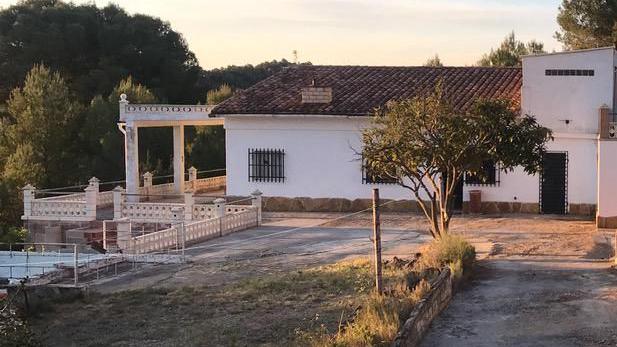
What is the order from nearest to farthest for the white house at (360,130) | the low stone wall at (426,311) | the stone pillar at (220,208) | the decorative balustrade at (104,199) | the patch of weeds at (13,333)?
the patch of weeds at (13,333) < the low stone wall at (426,311) < the white house at (360,130) < the stone pillar at (220,208) < the decorative balustrade at (104,199)

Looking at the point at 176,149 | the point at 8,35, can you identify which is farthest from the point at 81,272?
the point at 8,35

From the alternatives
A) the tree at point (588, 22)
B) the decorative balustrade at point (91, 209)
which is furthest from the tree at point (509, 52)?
the decorative balustrade at point (91, 209)

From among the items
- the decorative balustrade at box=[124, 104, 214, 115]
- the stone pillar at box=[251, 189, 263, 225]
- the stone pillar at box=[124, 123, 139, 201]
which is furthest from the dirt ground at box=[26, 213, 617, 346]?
the decorative balustrade at box=[124, 104, 214, 115]

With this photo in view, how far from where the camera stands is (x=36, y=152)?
3691cm

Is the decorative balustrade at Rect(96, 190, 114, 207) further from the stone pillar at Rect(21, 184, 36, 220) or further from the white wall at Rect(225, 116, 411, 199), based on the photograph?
the white wall at Rect(225, 116, 411, 199)

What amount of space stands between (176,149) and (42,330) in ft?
63.1

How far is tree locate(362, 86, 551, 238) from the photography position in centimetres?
1589

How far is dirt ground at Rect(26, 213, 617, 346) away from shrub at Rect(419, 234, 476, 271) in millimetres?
472

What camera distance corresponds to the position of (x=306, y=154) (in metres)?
26.7

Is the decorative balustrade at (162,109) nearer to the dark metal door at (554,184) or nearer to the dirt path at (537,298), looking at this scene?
the dark metal door at (554,184)

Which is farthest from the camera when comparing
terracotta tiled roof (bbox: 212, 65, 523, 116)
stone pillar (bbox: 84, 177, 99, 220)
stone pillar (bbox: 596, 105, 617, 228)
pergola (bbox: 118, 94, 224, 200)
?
pergola (bbox: 118, 94, 224, 200)

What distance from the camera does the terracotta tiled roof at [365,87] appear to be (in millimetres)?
26344

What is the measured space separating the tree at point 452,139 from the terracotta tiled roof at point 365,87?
8746 mm

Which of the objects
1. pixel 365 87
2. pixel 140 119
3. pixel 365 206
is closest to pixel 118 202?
pixel 140 119
